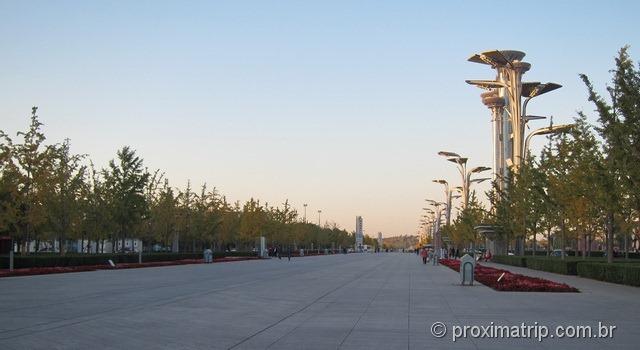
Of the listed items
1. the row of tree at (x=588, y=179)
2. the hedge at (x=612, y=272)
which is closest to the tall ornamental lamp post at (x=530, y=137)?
the row of tree at (x=588, y=179)

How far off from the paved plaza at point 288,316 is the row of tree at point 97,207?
709 inches

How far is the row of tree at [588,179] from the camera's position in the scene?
2483cm

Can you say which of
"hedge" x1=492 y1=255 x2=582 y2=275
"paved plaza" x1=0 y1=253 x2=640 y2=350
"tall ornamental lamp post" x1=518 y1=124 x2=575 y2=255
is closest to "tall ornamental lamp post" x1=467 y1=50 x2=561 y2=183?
"tall ornamental lamp post" x1=518 y1=124 x2=575 y2=255

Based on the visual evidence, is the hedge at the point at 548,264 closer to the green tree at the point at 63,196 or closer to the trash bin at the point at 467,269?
the trash bin at the point at 467,269

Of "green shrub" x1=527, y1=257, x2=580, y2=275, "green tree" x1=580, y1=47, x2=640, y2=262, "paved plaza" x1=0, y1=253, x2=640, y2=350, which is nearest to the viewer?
"paved plaza" x1=0, y1=253, x2=640, y2=350

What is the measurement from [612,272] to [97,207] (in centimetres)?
3803

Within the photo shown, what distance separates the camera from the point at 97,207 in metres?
53.0

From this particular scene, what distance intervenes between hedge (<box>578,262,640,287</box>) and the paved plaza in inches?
58.4

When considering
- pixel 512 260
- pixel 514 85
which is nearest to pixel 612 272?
pixel 512 260

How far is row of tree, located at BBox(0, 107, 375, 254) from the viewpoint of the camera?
131 ft

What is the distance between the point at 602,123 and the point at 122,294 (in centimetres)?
1834

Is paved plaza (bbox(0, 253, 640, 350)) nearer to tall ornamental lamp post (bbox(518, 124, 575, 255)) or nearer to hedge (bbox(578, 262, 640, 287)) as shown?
hedge (bbox(578, 262, 640, 287))

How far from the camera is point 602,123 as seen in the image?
87.9 ft

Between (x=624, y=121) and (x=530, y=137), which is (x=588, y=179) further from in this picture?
(x=530, y=137)
